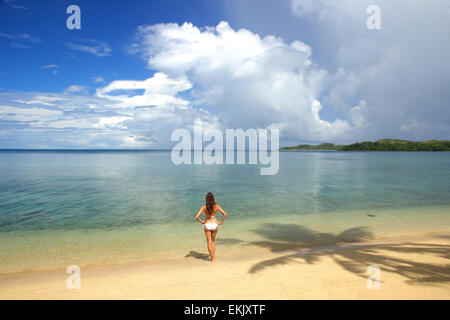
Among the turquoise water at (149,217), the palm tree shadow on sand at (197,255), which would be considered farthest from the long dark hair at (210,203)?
the turquoise water at (149,217)

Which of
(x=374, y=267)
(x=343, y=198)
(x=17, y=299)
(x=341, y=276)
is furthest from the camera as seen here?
(x=343, y=198)

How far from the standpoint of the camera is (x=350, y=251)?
10.3 m

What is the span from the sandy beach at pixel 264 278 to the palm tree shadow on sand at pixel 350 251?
1.3 inches

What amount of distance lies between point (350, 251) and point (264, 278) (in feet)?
15.7

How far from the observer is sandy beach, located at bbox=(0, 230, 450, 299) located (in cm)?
674

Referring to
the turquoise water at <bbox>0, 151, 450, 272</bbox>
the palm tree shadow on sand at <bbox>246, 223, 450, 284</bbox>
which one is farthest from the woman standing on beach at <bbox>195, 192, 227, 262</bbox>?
the turquoise water at <bbox>0, 151, 450, 272</bbox>

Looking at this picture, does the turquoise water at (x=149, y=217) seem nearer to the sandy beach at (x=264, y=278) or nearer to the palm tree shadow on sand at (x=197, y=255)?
the palm tree shadow on sand at (x=197, y=255)

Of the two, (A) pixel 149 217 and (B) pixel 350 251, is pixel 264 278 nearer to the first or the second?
(B) pixel 350 251

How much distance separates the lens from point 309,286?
7059 millimetres

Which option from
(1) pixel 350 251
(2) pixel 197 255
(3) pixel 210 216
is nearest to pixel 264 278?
(3) pixel 210 216

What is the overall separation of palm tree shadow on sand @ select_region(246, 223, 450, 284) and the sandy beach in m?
0.03

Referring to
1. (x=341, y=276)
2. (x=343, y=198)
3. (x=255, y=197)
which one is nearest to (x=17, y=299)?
(x=341, y=276)
